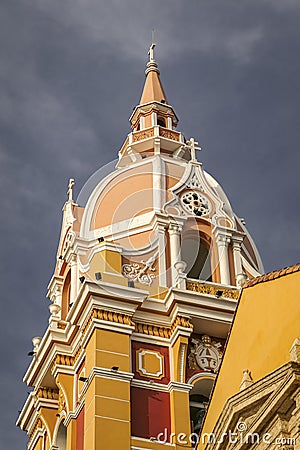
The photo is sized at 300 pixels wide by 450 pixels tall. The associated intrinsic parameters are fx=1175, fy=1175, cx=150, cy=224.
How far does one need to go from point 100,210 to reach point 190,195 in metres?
2.16

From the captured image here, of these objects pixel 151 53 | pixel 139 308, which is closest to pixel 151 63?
pixel 151 53

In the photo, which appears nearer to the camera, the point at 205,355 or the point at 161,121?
the point at 205,355

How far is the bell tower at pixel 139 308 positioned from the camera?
23.4 meters

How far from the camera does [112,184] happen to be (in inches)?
1107

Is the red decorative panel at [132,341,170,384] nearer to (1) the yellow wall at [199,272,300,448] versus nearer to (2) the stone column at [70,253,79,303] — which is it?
(2) the stone column at [70,253,79,303]

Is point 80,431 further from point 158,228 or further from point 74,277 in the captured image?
point 158,228

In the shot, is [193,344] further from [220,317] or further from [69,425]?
[69,425]

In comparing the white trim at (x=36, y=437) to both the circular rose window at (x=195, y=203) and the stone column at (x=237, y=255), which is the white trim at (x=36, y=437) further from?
the circular rose window at (x=195, y=203)

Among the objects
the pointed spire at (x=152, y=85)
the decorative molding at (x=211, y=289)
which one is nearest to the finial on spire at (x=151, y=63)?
the pointed spire at (x=152, y=85)

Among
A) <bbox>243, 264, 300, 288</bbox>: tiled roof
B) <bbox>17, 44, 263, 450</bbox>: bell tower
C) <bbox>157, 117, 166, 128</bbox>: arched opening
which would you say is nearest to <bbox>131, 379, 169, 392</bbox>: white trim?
<bbox>17, 44, 263, 450</bbox>: bell tower

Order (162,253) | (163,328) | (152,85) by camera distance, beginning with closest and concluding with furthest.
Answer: (163,328)
(162,253)
(152,85)

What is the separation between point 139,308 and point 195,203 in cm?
391

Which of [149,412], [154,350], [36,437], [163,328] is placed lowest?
[149,412]

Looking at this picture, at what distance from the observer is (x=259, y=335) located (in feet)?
59.7
